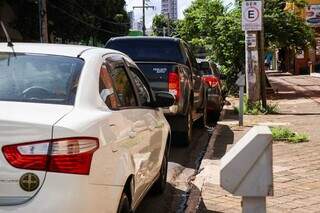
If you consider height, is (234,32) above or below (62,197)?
above

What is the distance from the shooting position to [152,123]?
19.7ft

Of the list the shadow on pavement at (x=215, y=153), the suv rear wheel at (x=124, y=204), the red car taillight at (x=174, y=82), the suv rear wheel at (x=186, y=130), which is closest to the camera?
the suv rear wheel at (x=124, y=204)

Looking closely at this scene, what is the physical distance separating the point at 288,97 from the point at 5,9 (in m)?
24.1

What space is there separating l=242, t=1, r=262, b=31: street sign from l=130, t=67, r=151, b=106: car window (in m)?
9.68

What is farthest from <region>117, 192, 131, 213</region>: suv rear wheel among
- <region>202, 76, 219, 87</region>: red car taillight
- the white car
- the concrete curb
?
<region>202, 76, 219, 87</region>: red car taillight

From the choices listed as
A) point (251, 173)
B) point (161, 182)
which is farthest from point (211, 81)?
point (251, 173)

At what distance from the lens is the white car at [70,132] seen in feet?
12.0

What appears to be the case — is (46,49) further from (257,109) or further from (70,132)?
(257,109)

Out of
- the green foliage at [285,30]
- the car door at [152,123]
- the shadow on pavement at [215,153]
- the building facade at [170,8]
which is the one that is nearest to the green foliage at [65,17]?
the green foliage at [285,30]

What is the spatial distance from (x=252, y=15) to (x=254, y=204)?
514 inches

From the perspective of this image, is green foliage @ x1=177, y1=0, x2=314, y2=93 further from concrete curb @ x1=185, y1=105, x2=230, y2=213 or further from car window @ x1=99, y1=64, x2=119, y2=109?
car window @ x1=99, y1=64, x2=119, y2=109

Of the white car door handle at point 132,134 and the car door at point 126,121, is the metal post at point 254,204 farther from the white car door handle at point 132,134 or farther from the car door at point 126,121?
the white car door handle at point 132,134

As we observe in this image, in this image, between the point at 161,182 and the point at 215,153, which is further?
the point at 215,153

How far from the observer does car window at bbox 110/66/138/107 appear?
5.20 m
